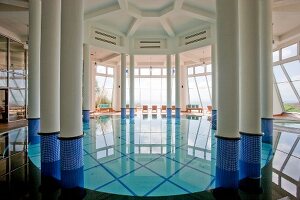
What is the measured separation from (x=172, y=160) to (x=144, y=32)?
32.8 feet

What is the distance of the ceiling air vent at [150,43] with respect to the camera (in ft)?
42.4

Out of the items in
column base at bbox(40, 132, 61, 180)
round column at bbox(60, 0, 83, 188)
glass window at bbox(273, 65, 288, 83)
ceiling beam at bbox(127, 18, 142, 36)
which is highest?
ceiling beam at bbox(127, 18, 142, 36)

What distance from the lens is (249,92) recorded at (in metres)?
3.60

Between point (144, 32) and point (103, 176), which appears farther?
point (144, 32)

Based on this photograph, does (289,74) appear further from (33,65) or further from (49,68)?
(33,65)

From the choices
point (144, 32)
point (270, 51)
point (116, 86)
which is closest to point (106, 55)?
point (116, 86)

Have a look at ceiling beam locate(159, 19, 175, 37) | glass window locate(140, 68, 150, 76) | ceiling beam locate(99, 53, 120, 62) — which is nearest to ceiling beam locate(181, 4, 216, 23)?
ceiling beam locate(159, 19, 175, 37)

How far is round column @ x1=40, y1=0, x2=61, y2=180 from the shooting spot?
3604 mm

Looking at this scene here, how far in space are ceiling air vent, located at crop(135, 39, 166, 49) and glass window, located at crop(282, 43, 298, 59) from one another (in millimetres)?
8464

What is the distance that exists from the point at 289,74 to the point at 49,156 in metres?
15.1

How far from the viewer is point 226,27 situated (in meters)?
3.06

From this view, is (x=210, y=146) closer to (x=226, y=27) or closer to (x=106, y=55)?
(x=226, y=27)

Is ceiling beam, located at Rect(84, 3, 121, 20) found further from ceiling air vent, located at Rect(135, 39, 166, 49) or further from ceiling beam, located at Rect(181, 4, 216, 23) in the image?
ceiling air vent, located at Rect(135, 39, 166, 49)

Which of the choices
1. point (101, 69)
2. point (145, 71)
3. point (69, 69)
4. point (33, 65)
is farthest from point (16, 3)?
point (145, 71)
